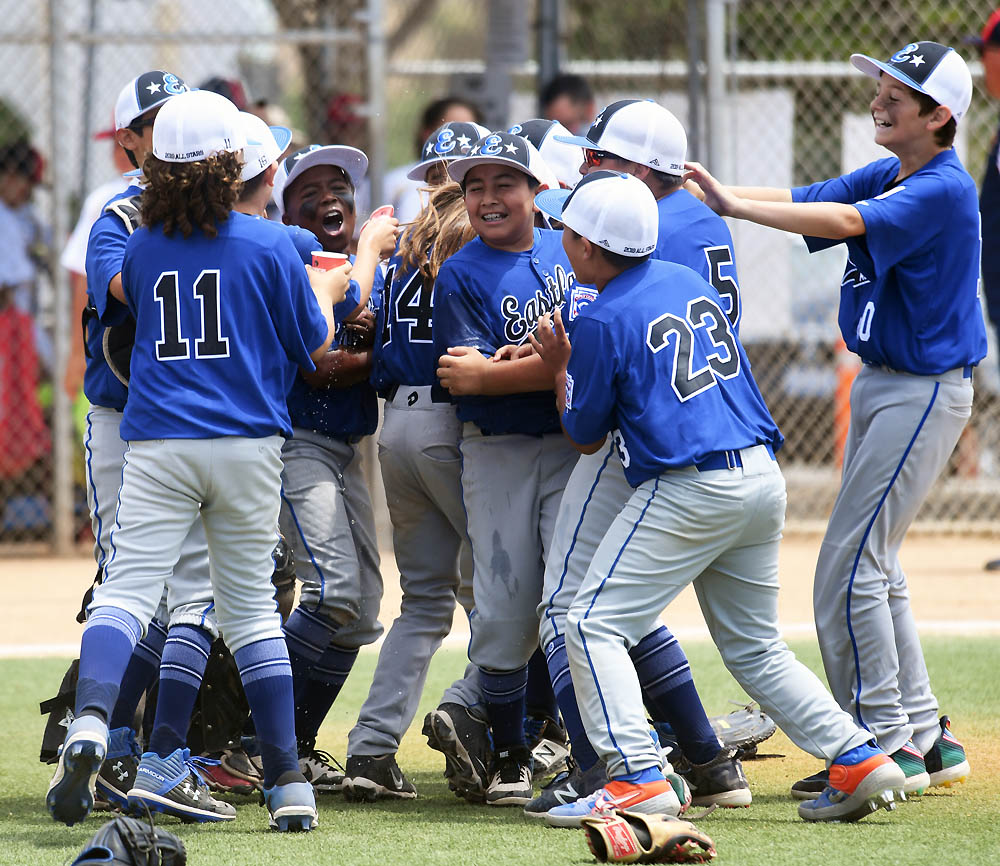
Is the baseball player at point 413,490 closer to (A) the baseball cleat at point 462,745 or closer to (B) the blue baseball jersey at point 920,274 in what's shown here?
(A) the baseball cleat at point 462,745

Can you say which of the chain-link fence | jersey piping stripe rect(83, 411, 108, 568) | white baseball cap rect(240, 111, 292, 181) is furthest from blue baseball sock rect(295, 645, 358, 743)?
the chain-link fence

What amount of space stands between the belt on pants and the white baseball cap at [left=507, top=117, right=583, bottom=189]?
91 cm

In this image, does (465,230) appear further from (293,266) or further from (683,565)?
(683,565)

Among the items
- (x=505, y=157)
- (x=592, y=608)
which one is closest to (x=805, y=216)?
(x=505, y=157)

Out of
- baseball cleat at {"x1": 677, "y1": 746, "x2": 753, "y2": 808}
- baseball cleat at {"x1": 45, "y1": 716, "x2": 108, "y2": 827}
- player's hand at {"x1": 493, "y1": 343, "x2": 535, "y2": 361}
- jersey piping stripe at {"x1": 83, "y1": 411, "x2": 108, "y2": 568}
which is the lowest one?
baseball cleat at {"x1": 677, "y1": 746, "x2": 753, "y2": 808}

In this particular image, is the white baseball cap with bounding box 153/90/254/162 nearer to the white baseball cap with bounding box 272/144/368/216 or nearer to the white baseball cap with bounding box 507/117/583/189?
the white baseball cap with bounding box 272/144/368/216

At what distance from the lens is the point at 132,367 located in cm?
421

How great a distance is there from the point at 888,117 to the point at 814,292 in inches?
232

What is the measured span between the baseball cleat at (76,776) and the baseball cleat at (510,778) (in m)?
Answer: 1.26

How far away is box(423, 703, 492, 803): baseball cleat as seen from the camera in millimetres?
4523

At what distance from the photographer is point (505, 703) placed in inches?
182

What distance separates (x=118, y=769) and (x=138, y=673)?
295 millimetres

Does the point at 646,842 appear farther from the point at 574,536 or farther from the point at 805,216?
the point at 805,216

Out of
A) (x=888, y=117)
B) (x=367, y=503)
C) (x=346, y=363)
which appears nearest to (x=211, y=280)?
(x=346, y=363)
